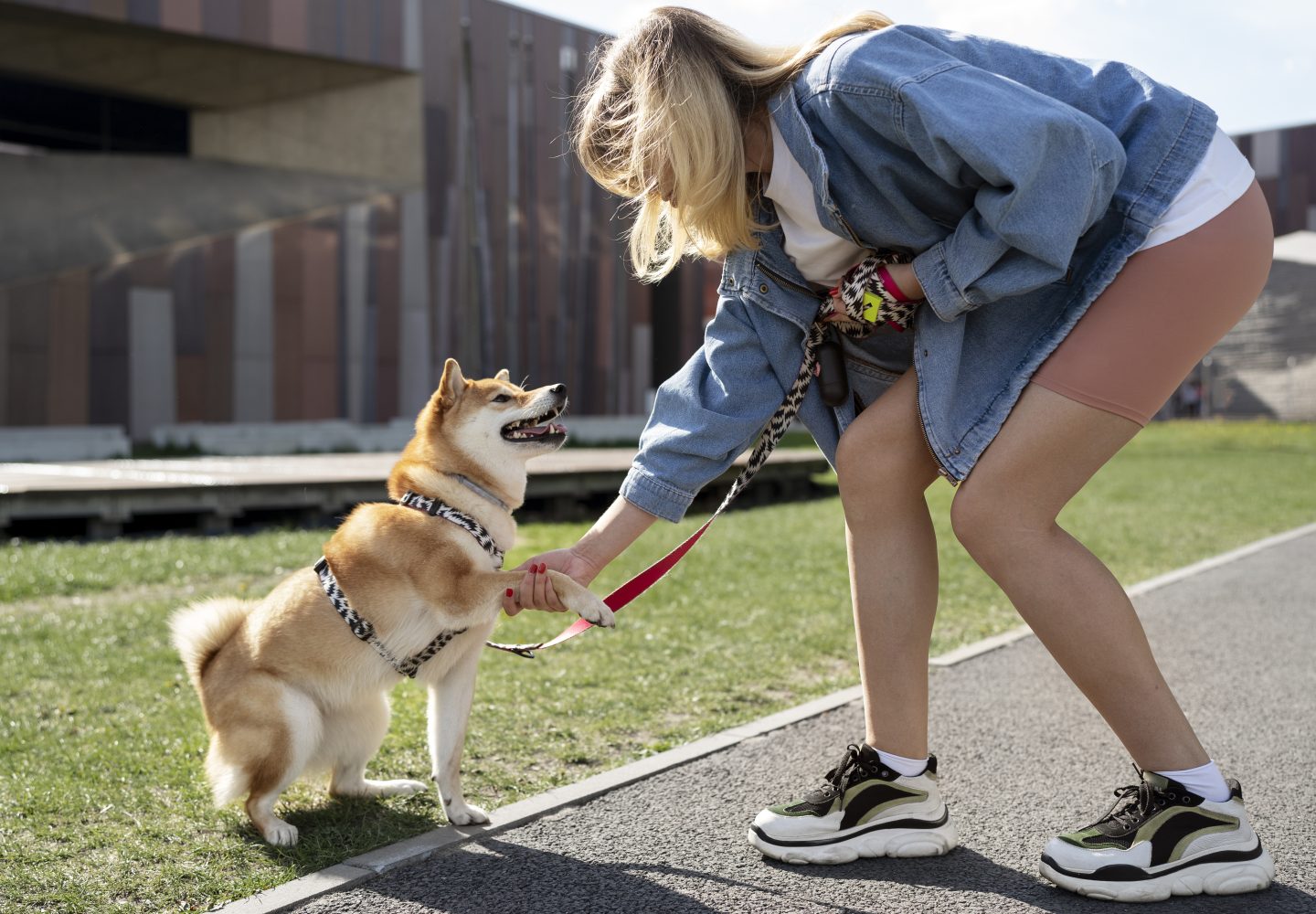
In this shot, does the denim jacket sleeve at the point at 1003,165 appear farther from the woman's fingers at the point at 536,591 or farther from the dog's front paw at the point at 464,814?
the dog's front paw at the point at 464,814

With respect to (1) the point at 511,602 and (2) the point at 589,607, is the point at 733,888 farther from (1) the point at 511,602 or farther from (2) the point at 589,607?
(1) the point at 511,602

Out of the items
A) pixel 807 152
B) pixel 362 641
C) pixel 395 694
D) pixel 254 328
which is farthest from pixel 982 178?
pixel 254 328

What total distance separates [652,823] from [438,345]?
19253 mm

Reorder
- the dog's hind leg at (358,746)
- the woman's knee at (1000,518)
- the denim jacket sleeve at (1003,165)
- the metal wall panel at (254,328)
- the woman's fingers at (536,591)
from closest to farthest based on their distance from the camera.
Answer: the denim jacket sleeve at (1003,165)
the woman's knee at (1000,518)
the woman's fingers at (536,591)
the dog's hind leg at (358,746)
the metal wall panel at (254,328)

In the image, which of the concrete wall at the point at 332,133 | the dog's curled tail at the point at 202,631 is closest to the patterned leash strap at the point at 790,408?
the dog's curled tail at the point at 202,631

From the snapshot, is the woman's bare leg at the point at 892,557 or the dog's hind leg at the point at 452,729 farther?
the dog's hind leg at the point at 452,729

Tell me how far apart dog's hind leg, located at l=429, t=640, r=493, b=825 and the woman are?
774 mm

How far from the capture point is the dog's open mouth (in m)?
3.15

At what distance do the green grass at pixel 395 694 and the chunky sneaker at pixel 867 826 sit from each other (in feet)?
2.79

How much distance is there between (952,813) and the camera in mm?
2836

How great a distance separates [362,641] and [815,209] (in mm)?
1529

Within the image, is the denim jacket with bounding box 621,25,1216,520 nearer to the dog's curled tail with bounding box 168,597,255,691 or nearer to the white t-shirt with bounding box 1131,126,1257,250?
the white t-shirt with bounding box 1131,126,1257,250

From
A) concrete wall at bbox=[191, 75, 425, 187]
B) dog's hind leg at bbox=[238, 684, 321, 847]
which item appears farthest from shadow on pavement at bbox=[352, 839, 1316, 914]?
concrete wall at bbox=[191, 75, 425, 187]

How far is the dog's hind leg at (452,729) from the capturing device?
Result: 2805 millimetres
